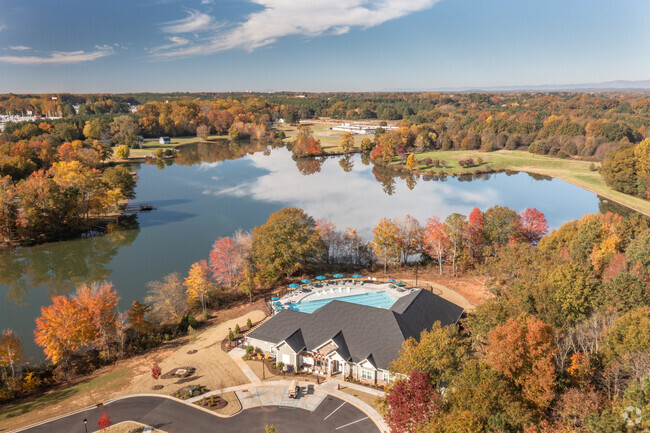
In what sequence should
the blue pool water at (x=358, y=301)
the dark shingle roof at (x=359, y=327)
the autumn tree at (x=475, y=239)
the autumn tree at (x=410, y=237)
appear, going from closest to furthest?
1. the dark shingle roof at (x=359, y=327)
2. the blue pool water at (x=358, y=301)
3. the autumn tree at (x=475, y=239)
4. the autumn tree at (x=410, y=237)

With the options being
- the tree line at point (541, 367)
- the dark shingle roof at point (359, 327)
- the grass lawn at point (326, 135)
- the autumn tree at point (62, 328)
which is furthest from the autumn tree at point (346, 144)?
the autumn tree at point (62, 328)

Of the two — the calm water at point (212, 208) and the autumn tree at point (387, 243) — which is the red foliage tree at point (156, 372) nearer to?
the calm water at point (212, 208)

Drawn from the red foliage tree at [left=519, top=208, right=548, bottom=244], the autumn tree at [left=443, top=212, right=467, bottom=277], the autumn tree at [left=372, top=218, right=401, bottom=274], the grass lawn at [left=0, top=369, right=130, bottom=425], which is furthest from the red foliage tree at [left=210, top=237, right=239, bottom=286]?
the red foliage tree at [left=519, top=208, right=548, bottom=244]

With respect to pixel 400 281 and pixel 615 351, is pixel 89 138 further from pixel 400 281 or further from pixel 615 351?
pixel 615 351

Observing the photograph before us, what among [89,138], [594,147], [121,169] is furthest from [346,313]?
[89,138]

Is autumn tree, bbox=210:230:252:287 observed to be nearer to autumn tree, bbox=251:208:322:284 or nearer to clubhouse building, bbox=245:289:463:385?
autumn tree, bbox=251:208:322:284

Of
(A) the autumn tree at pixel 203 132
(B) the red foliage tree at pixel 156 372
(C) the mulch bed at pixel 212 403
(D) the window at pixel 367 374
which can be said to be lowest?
(D) the window at pixel 367 374
